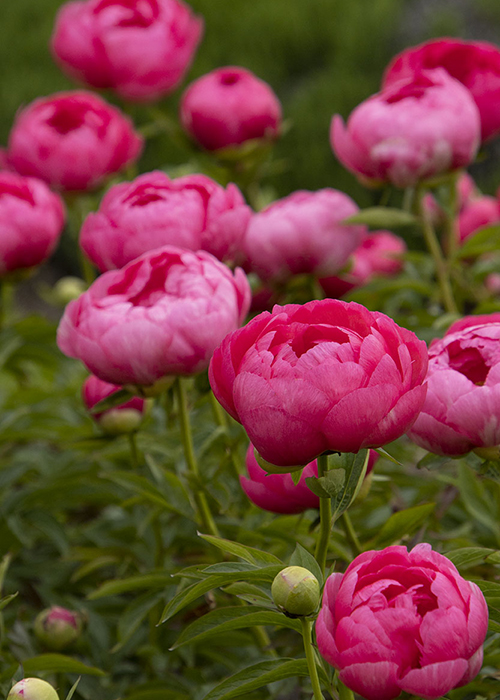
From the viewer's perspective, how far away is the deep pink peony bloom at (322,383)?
509 millimetres

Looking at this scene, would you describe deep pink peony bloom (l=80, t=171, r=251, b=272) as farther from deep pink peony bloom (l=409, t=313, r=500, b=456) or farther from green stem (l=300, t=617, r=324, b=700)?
green stem (l=300, t=617, r=324, b=700)

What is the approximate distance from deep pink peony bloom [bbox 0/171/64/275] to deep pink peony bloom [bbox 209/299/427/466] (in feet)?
1.84

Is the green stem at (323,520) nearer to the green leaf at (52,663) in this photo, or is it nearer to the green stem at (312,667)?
the green stem at (312,667)

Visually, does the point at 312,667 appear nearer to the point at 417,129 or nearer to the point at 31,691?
the point at 31,691

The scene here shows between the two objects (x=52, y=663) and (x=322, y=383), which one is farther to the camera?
(x=52, y=663)

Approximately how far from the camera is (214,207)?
77 centimetres

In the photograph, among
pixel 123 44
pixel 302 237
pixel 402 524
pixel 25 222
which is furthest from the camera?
pixel 123 44

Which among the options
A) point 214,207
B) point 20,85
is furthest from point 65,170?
point 20,85

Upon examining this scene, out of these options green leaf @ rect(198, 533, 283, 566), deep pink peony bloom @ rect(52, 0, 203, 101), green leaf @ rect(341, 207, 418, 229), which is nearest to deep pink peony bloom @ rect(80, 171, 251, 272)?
green leaf @ rect(341, 207, 418, 229)

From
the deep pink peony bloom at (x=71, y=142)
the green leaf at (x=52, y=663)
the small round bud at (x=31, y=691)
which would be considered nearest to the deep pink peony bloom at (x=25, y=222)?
the deep pink peony bloom at (x=71, y=142)

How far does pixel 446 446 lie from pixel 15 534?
19.8 inches

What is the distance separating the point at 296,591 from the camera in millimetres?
502

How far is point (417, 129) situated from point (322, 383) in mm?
457

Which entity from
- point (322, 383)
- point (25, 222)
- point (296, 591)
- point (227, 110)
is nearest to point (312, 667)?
point (296, 591)
